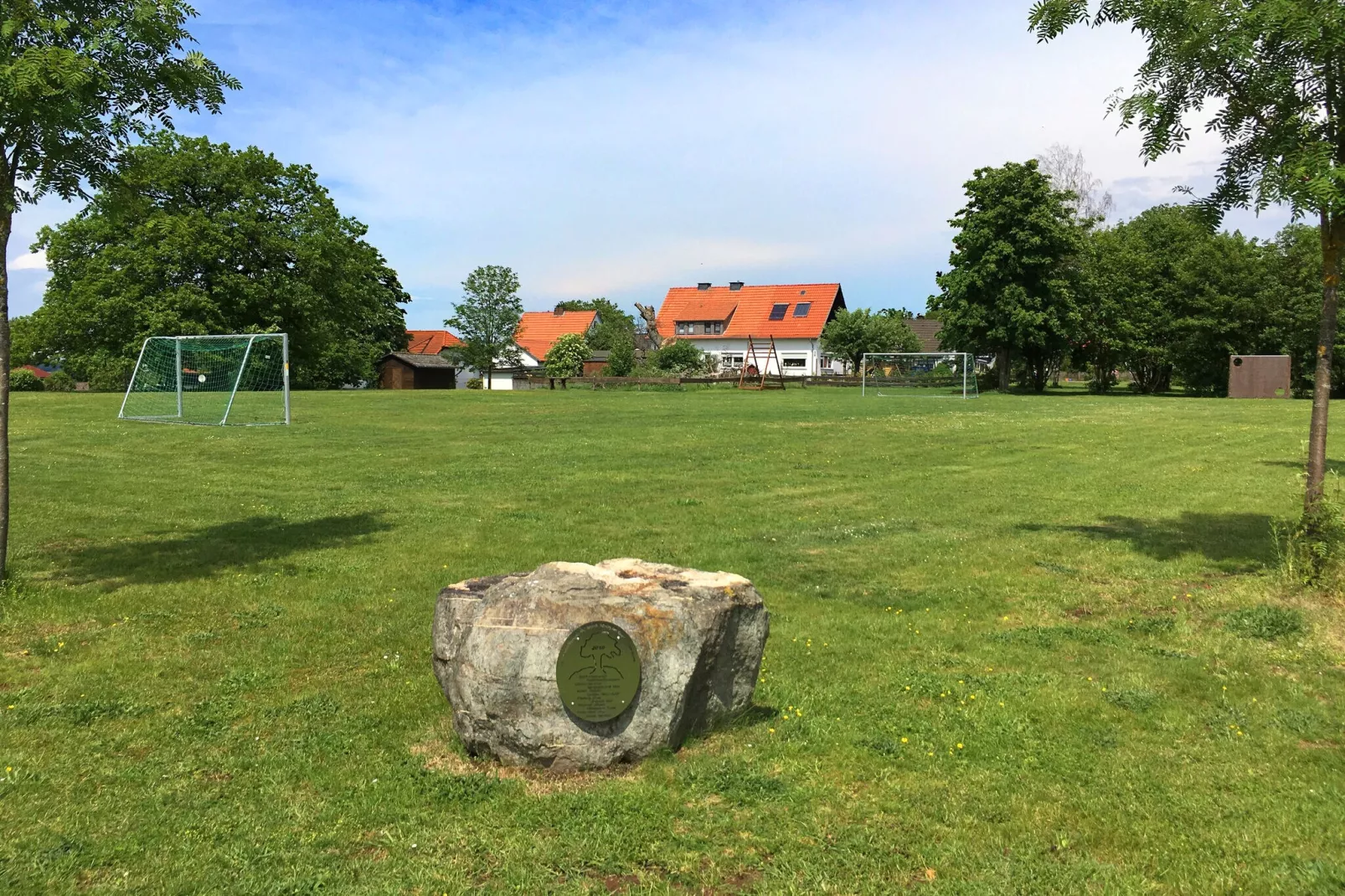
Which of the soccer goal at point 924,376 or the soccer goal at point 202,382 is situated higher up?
the soccer goal at point 924,376

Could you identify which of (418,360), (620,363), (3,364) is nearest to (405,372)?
(418,360)

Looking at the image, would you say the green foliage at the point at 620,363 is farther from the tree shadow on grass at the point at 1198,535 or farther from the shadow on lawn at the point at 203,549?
the tree shadow on grass at the point at 1198,535

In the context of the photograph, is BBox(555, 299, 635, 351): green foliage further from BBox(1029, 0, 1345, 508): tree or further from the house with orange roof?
BBox(1029, 0, 1345, 508): tree

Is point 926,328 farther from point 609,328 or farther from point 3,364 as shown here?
point 3,364

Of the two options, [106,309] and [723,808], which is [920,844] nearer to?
[723,808]

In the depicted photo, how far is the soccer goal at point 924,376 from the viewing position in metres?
51.7

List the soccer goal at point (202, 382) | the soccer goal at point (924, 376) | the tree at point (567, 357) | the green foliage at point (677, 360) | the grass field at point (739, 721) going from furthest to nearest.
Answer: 1. the tree at point (567, 357)
2. the green foliage at point (677, 360)
3. the soccer goal at point (924, 376)
4. the soccer goal at point (202, 382)
5. the grass field at point (739, 721)

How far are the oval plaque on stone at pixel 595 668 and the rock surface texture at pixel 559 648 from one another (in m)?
0.05

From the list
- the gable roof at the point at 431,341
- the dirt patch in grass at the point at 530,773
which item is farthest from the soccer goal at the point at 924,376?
the gable roof at the point at 431,341

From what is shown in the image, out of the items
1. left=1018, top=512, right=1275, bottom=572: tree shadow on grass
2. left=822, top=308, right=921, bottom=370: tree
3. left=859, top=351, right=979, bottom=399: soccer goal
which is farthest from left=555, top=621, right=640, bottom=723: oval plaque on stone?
left=822, top=308, right=921, bottom=370: tree

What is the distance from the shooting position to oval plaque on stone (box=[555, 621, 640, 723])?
14.5ft

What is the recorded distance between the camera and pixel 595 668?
4422 mm

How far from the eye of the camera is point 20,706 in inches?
211

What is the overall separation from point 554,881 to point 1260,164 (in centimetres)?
803
